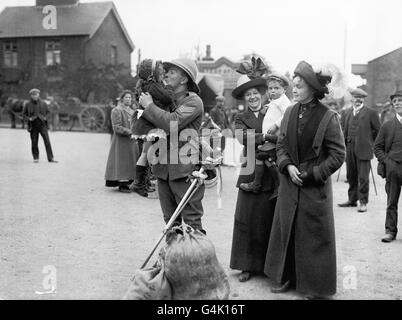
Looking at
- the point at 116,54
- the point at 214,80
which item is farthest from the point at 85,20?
the point at 214,80

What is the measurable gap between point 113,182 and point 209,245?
20.5 feet

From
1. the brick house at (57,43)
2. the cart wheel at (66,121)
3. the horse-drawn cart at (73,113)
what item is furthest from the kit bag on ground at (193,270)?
the brick house at (57,43)

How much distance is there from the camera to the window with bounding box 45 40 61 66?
3291 cm

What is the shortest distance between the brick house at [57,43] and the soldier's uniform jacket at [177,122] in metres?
26.9

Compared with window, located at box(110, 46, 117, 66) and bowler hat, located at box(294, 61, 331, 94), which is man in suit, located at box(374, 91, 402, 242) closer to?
bowler hat, located at box(294, 61, 331, 94)

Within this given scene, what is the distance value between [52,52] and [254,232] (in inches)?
1212

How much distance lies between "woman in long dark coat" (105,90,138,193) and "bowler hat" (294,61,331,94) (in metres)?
5.74

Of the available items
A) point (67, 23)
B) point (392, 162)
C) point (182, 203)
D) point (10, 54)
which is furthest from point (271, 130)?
point (10, 54)

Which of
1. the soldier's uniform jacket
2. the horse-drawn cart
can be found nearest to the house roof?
the horse-drawn cart

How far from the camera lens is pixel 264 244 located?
489 centimetres

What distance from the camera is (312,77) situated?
4305 millimetres

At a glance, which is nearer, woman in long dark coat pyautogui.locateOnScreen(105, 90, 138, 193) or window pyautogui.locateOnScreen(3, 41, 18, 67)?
woman in long dark coat pyautogui.locateOnScreen(105, 90, 138, 193)

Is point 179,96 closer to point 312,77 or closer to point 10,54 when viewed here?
point 312,77
